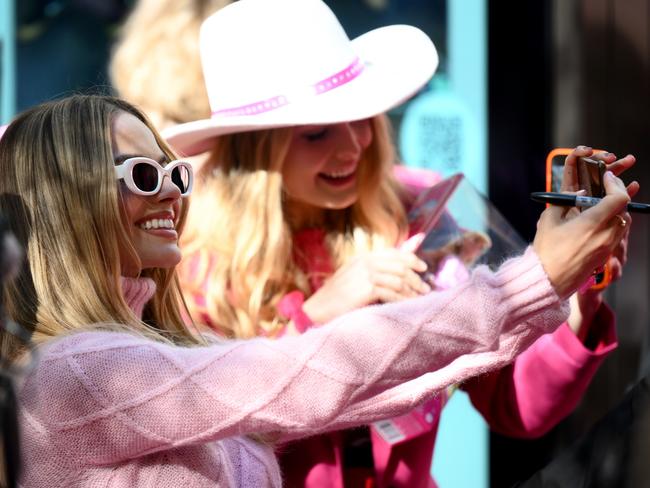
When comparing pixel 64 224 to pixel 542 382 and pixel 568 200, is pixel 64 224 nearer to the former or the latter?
pixel 568 200

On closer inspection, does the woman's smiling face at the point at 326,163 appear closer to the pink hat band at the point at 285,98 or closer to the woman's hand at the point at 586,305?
the pink hat band at the point at 285,98

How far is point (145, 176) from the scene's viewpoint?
5.81 ft

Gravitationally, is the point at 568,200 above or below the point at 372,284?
above

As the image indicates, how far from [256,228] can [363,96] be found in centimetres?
36

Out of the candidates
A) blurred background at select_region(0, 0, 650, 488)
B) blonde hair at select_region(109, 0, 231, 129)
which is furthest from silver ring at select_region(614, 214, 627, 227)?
blurred background at select_region(0, 0, 650, 488)

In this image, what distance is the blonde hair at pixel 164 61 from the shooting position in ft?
10.7

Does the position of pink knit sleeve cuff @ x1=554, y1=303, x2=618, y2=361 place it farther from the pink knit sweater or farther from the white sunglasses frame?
the white sunglasses frame

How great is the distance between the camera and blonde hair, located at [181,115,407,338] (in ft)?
8.09

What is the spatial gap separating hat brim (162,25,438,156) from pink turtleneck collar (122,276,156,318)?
2.07 feet

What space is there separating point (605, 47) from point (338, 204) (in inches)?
77.5

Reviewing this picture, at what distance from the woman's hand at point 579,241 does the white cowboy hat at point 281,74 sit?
84 centimetres

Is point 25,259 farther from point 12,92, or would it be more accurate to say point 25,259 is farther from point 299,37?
point 12,92

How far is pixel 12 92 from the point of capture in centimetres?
355

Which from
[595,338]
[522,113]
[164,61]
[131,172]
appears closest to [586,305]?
[595,338]
